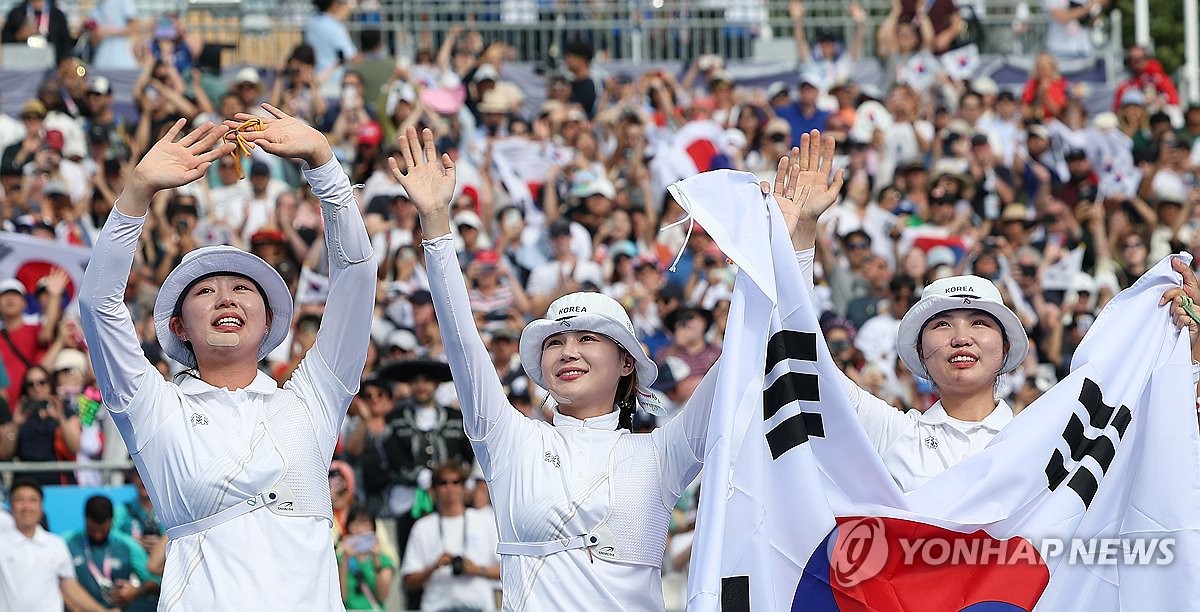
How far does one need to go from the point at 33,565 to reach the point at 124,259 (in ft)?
18.1

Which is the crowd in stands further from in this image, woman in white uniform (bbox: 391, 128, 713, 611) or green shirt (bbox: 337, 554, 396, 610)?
woman in white uniform (bbox: 391, 128, 713, 611)

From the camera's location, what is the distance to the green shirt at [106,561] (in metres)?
11.1

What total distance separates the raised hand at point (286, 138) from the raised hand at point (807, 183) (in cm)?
153

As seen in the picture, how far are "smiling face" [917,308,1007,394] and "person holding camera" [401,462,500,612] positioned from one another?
4502 mm

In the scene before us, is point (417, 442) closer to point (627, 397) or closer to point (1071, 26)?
point (627, 397)

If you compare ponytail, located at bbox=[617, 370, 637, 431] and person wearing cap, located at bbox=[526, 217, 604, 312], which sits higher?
ponytail, located at bbox=[617, 370, 637, 431]

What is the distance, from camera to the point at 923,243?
15281 millimetres

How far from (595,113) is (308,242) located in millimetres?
4839

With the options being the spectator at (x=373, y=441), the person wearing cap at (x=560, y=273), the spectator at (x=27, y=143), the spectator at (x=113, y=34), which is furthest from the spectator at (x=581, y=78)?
the spectator at (x=373, y=441)

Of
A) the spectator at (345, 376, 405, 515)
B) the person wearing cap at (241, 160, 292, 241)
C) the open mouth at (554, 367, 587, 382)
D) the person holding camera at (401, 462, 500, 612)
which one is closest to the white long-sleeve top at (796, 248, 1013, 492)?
the open mouth at (554, 367, 587, 382)

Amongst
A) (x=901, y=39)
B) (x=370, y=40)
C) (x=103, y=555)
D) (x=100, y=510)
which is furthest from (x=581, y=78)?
(x=103, y=555)

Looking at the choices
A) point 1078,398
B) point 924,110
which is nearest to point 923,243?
point 924,110

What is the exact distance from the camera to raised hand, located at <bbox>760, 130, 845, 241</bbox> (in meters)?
6.63

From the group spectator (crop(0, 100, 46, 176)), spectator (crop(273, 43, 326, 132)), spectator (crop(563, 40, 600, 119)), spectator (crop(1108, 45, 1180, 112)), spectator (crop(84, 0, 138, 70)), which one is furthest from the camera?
spectator (crop(84, 0, 138, 70))
